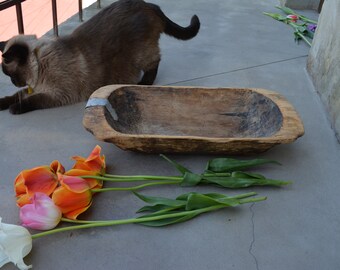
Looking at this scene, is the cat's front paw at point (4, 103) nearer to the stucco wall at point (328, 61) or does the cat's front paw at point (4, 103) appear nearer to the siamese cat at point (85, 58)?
the siamese cat at point (85, 58)

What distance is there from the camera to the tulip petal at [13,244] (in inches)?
29.2

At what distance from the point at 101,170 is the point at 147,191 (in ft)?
0.50

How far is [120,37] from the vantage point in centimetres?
166

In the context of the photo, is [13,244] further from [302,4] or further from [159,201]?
[302,4]

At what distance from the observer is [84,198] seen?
0.92 m

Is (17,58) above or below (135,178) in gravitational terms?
above

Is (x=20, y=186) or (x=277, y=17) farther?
(x=277, y=17)

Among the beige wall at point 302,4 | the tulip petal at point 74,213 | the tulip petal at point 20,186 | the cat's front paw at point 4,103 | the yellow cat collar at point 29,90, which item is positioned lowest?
the cat's front paw at point 4,103

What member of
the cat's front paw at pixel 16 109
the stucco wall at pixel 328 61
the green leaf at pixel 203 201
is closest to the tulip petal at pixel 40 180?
the green leaf at pixel 203 201

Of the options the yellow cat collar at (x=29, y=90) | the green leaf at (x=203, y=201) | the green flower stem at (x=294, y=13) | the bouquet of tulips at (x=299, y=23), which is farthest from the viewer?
the green flower stem at (x=294, y=13)

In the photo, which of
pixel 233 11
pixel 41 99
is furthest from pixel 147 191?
pixel 233 11

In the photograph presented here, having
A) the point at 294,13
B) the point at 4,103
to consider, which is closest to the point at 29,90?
the point at 4,103

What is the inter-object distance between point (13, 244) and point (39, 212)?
103 millimetres

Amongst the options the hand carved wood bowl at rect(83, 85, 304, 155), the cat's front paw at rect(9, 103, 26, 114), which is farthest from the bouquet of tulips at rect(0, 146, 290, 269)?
the cat's front paw at rect(9, 103, 26, 114)
